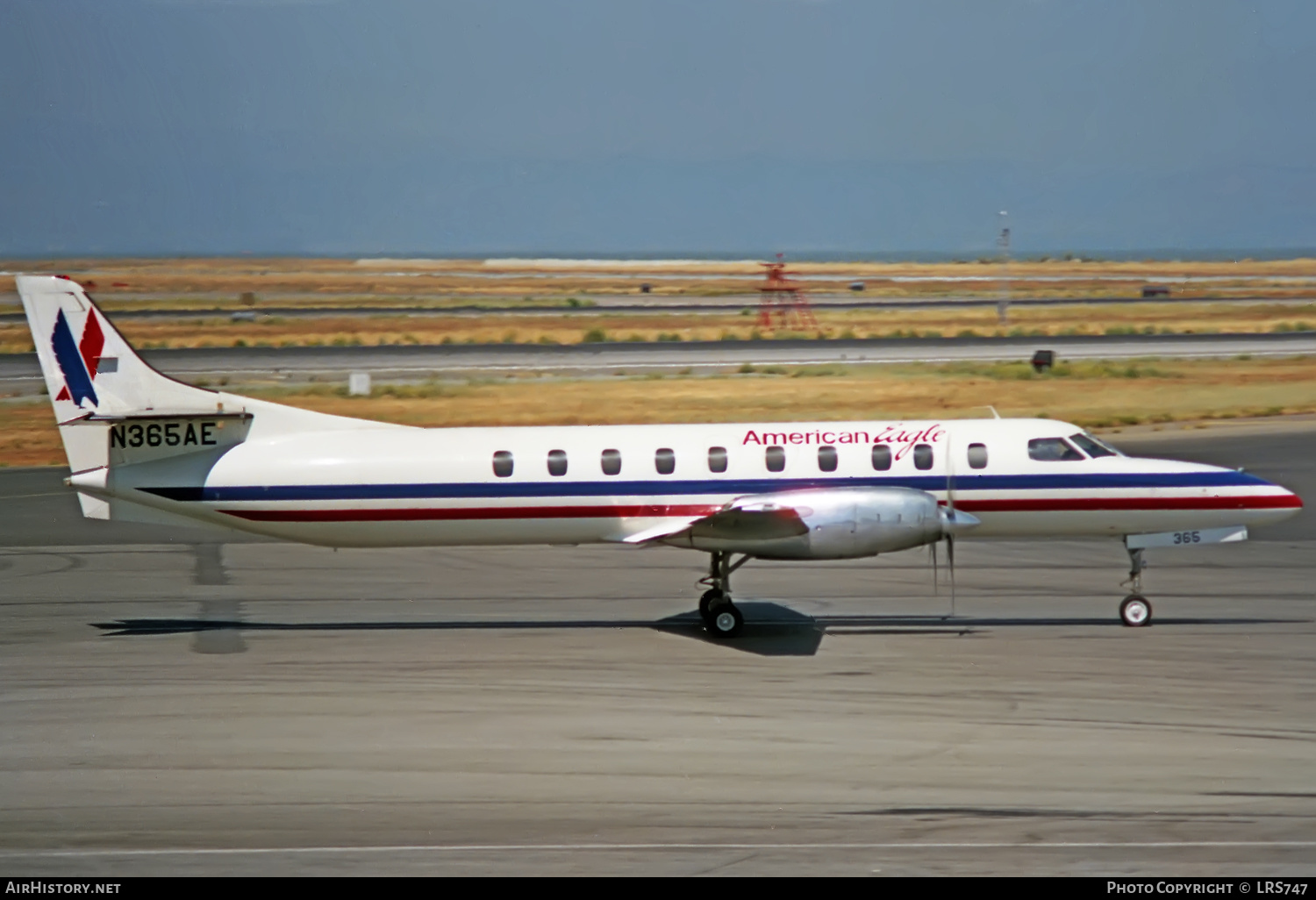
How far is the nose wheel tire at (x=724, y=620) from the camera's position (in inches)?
731

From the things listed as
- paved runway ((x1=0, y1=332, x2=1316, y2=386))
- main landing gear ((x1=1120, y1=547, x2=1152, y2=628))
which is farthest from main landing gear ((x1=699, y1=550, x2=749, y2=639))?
paved runway ((x1=0, y1=332, x2=1316, y2=386))

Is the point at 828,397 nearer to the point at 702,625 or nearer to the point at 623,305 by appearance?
the point at 702,625

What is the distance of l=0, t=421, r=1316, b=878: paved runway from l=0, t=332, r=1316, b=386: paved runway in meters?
32.1

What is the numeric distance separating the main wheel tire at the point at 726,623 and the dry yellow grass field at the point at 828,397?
23129 mm

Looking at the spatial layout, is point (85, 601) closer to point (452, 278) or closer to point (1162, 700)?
point (1162, 700)

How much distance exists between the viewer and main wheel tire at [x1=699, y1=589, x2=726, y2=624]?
61.5 ft

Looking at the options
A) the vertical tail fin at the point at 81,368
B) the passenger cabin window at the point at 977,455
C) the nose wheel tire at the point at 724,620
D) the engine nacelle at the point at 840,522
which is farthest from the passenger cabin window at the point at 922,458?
the vertical tail fin at the point at 81,368

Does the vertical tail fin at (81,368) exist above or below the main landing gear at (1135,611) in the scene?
above

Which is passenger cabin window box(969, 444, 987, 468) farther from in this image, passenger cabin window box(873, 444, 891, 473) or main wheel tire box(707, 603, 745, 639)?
main wheel tire box(707, 603, 745, 639)

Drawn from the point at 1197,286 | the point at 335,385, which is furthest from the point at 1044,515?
the point at 1197,286

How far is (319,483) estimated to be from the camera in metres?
19.0

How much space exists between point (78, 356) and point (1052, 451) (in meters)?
12.9

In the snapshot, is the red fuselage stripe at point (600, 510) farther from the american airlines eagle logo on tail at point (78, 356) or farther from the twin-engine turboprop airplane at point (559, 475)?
the american airlines eagle logo on tail at point (78, 356)

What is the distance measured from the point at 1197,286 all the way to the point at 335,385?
115 metres
